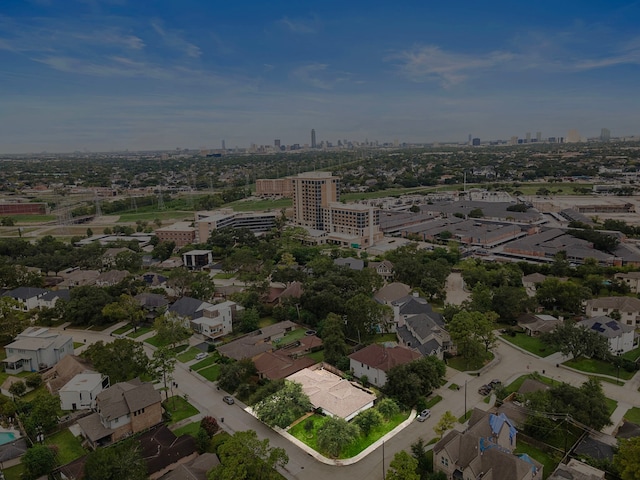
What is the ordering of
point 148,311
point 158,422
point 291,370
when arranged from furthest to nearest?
point 148,311 < point 291,370 < point 158,422

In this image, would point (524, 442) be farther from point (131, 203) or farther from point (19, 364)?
point (131, 203)

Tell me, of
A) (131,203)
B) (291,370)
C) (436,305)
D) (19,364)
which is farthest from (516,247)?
(131,203)

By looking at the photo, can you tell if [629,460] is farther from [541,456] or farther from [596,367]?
[596,367]

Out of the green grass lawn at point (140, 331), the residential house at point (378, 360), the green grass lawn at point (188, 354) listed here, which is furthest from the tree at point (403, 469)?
the green grass lawn at point (140, 331)

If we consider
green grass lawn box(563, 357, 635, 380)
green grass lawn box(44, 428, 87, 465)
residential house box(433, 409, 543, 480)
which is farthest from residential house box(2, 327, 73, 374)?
green grass lawn box(563, 357, 635, 380)

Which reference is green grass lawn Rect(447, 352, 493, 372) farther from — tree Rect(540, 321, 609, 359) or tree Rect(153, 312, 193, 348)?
tree Rect(153, 312, 193, 348)

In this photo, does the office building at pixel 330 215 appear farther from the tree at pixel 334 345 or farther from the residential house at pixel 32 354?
the residential house at pixel 32 354
